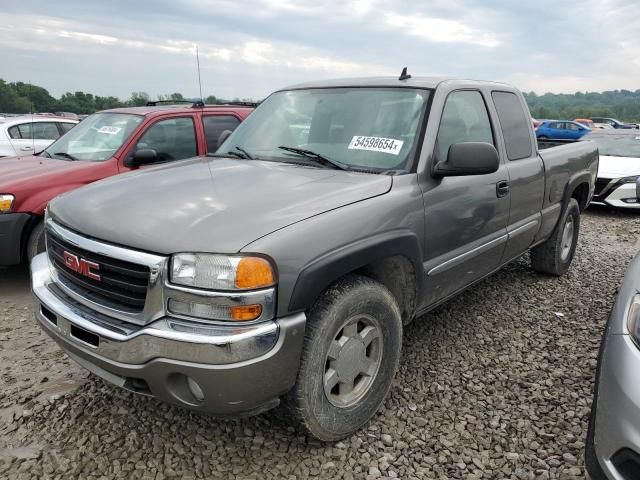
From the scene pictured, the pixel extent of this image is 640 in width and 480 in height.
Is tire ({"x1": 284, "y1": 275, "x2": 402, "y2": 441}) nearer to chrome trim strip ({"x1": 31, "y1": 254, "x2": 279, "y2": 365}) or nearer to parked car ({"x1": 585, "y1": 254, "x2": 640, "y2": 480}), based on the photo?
chrome trim strip ({"x1": 31, "y1": 254, "x2": 279, "y2": 365})

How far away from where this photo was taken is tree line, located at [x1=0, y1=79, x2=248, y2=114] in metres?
7.10

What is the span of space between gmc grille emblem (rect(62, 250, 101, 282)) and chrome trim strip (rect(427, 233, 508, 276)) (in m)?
1.73

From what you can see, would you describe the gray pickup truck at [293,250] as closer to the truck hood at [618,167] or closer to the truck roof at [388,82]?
the truck roof at [388,82]

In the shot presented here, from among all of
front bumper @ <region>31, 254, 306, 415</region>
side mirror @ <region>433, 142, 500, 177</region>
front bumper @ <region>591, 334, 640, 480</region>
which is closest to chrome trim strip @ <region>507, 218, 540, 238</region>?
side mirror @ <region>433, 142, 500, 177</region>

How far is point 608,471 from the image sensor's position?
69.1 inches

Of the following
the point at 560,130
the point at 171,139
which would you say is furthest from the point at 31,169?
the point at 560,130

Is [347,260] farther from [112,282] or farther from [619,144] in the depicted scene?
[619,144]

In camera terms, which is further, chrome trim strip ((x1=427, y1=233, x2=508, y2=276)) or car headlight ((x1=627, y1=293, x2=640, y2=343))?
chrome trim strip ((x1=427, y1=233, x2=508, y2=276))

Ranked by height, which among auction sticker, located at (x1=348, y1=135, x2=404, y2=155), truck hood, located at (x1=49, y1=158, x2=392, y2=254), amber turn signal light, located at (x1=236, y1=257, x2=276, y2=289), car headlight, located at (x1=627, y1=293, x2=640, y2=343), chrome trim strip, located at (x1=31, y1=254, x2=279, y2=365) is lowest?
chrome trim strip, located at (x1=31, y1=254, x2=279, y2=365)

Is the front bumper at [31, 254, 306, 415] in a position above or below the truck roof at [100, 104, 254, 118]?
below

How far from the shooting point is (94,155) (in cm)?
511

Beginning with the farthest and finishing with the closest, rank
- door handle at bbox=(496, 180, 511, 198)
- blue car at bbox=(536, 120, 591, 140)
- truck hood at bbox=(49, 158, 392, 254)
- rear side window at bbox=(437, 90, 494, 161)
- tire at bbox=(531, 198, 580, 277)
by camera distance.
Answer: blue car at bbox=(536, 120, 591, 140), tire at bbox=(531, 198, 580, 277), door handle at bbox=(496, 180, 511, 198), rear side window at bbox=(437, 90, 494, 161), truck hood at bbox=(49, 158, 392, 254)

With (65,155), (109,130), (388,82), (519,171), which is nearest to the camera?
(388,82)

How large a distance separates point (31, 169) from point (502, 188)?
4.20 meters
